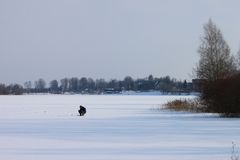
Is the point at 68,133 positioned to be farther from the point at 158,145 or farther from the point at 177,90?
A: the point at 177,90

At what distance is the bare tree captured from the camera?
47094 millimetres

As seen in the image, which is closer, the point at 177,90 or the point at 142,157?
the point at 142,157

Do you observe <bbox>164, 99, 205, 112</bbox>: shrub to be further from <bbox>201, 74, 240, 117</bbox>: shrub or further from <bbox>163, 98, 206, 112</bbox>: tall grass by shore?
<bbox>201, 74, 240, 117</bbox>: shrub

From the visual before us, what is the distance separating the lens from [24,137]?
20.2m

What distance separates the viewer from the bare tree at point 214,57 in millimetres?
47094

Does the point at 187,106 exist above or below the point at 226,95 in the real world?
below

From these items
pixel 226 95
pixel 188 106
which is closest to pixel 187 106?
pixel 188 106

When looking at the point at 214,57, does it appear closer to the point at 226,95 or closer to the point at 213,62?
the point at 213,62

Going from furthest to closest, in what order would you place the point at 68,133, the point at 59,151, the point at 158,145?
1. the point at 68,133
2. the point at 158,145
3. the point at 59,151

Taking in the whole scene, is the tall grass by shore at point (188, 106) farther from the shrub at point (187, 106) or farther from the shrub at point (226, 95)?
the shrub at point (226, 95)

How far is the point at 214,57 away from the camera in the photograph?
48000mm

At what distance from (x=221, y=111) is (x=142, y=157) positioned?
2389cm

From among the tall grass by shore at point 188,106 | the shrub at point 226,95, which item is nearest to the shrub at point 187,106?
the tall grass by shore at point 188,106

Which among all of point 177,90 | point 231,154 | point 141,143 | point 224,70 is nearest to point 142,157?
point 231,154
